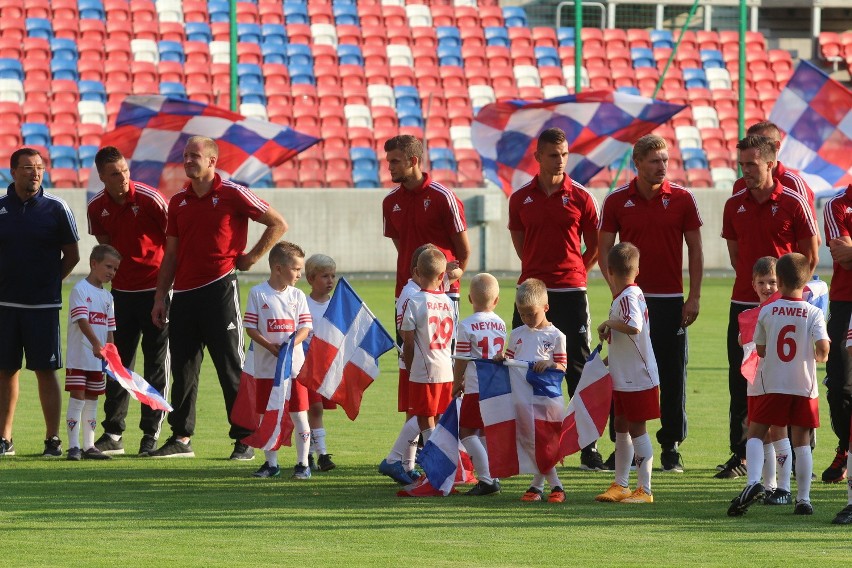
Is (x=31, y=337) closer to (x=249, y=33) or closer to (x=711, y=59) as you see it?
(x=249, y=33)

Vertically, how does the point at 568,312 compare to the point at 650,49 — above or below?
below

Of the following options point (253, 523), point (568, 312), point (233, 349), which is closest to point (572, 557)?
point (253, 523)

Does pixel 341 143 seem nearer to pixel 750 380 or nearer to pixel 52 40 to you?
pixel 52 40

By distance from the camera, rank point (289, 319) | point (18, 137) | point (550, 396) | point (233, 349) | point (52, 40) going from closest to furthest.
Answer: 1. point (550, 396)
2. point (289, 319)
3. point (233, 349)
4. point (18, 137)
5. point (52, 40)

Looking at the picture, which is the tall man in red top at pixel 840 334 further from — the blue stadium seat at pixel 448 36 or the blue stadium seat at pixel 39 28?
the blue stadium seat at pixel 39 28

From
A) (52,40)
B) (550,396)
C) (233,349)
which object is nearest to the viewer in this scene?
(550,396)

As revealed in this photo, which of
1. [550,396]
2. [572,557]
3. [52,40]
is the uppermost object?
[52,40]

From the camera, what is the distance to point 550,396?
6.79 m

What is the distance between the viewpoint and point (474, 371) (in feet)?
22.5

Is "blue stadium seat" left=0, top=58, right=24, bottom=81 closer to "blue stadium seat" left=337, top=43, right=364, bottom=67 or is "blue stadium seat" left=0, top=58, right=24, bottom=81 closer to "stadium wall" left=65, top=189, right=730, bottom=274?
A: "stadium wall" left=65, top=189, right=730, bottom=274

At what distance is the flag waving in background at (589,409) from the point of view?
6.72m

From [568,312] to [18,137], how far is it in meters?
18.8

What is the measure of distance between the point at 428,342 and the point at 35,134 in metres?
19.4

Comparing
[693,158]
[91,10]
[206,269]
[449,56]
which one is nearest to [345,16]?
[449,56]
